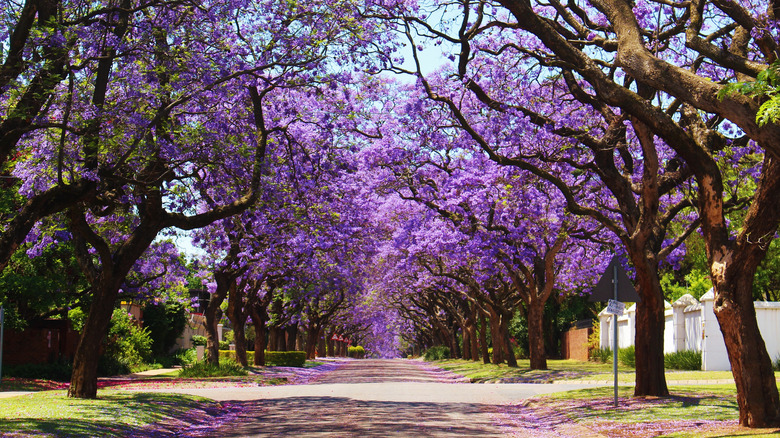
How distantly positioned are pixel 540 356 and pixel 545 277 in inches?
146

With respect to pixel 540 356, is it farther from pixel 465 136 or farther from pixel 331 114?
pixel 331 114

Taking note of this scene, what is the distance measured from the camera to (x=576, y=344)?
53.6 m

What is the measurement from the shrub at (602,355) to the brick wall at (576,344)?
4.79 m

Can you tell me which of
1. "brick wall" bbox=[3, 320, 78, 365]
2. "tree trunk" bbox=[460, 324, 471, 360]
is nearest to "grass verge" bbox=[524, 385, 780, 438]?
"brick wall" bbox=[3, 320, 78, 365]

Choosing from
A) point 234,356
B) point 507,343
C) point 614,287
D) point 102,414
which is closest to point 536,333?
point 507,343

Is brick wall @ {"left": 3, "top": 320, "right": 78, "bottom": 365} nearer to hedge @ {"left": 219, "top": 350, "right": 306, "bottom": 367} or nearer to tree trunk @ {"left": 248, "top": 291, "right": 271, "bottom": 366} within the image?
tree trunk @ {"left": 248, "top": 291, "right": 271, "bottom": 366}

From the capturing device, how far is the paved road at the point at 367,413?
12.5 m

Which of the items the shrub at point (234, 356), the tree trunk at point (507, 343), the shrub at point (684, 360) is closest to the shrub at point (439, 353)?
the shrub at point (234, 356)

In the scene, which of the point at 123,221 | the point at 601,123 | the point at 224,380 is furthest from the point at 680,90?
the point at 224,380

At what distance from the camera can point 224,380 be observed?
27578 mm

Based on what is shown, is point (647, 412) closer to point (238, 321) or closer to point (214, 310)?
point (214, 310)

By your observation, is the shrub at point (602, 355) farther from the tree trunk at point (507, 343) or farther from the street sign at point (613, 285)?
the street sign at point (613, 285)

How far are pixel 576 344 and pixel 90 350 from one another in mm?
41511

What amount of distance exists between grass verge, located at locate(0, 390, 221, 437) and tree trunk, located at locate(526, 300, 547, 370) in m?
16.3
